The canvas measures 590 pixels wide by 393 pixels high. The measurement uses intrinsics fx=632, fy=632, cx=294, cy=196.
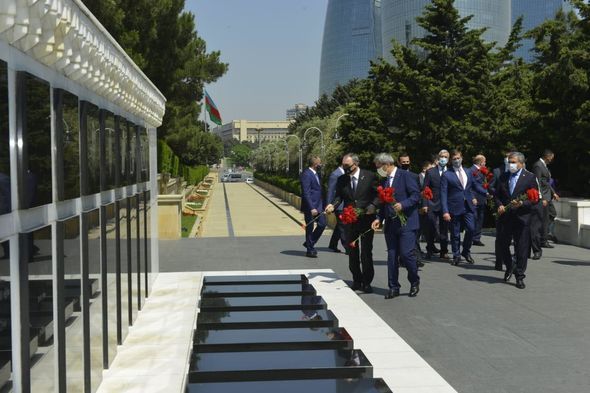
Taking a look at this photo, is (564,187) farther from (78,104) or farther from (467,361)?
(78,104)

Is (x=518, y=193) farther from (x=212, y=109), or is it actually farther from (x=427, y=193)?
(x=212, y=109)

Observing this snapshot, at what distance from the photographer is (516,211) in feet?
28.8

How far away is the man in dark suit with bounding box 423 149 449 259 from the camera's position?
10.8 metres

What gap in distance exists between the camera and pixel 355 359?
5.21 m

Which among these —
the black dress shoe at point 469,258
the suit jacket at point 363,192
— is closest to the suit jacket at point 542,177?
the black dress shoe at point 469,258

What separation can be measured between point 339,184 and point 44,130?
221 inches

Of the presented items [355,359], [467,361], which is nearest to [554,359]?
[467,361]

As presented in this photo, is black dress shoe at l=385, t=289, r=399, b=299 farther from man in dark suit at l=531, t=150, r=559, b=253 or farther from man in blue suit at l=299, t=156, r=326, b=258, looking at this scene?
man in dark suit at l=531, t=150, r=559, b=253

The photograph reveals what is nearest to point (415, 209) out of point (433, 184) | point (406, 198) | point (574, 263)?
point (406, 198)

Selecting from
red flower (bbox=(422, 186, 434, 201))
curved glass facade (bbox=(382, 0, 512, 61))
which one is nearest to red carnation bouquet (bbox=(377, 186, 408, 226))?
red flower (bbox=(422, 186, 434, 201))

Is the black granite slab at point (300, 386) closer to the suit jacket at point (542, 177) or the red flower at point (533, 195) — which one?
the red flower at point (533, 195)

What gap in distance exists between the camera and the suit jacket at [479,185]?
1150 cm

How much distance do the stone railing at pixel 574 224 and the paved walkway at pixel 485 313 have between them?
46cm

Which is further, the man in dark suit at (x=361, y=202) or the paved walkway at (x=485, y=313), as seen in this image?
the man in dark suit at (x=361, y=202)
